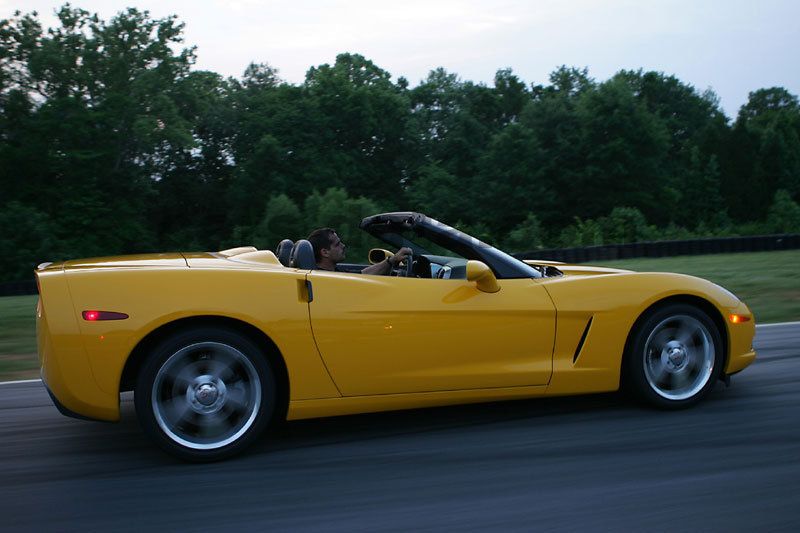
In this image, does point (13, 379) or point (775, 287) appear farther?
point (775, 287)

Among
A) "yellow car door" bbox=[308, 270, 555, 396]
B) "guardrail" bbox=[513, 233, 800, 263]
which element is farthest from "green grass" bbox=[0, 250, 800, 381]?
"yellow car door" bbox=[308, 270, 555, 396]

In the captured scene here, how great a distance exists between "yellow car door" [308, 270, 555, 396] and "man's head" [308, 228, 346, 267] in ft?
1.87

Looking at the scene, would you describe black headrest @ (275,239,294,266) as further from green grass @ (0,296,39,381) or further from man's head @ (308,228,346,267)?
green grass @ (0,296,39,381)

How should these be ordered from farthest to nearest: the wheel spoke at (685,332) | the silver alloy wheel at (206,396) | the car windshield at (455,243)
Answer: the wheel spoke at (685,332) → the car windshield at (455,243) → the silver alloy wheel at (206,396)

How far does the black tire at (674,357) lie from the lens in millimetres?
4695

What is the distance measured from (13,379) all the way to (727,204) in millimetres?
58000

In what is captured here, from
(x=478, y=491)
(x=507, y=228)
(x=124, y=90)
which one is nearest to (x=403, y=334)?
(x=478, y=491)

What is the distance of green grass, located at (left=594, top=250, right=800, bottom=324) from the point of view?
9547mm

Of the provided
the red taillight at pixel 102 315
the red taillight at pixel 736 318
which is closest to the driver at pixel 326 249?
the red taillight at pixel 102 315

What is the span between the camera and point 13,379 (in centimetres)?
666

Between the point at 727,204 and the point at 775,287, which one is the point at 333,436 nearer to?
the point at 775,287

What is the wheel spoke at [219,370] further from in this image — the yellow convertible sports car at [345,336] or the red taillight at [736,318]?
the red taillight at [736,318]

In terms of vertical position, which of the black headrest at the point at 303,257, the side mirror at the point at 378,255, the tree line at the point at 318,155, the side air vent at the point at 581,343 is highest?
the tree line at the point at 318,155

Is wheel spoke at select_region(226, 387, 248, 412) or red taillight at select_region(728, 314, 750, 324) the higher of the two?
red taillight at select_region(728, 314, 750, 324)
